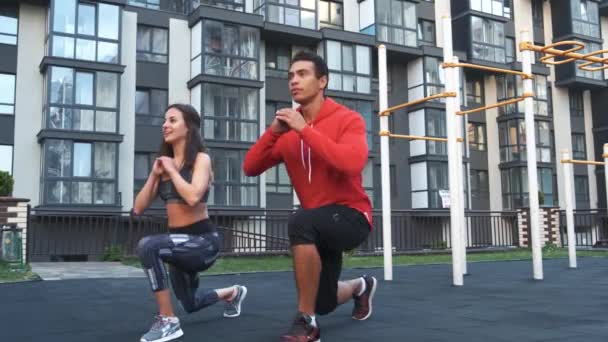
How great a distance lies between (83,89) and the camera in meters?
19.9

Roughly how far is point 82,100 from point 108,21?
3032 mm

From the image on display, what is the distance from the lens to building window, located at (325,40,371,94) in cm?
2416

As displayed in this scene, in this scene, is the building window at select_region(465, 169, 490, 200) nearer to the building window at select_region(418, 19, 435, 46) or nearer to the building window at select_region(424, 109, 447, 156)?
the building window at select_region(424, 109, 447, 156)

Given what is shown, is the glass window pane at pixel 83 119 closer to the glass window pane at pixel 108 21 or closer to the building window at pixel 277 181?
the glass window pane at pixel 108 21

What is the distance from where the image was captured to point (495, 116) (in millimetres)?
29453

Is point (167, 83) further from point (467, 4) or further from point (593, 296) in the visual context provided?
point (593, 296)

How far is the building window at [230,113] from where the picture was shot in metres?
21.7

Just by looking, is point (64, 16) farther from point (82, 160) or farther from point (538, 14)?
point (538, 14)

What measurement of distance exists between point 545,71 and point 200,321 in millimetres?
29659

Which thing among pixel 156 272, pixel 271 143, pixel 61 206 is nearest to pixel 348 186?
pixel 271 143

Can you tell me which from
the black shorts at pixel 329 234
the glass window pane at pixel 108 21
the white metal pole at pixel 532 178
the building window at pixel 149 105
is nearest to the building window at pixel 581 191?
the building window at pixel 149 105

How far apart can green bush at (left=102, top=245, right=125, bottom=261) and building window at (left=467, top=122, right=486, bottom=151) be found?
758 inches

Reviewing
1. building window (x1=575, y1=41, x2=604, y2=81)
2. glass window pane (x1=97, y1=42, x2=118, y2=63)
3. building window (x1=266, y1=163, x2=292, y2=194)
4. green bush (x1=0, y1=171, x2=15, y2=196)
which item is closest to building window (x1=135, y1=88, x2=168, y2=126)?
glass window pane (x1=97, y1=42, x2=118, y2=63)

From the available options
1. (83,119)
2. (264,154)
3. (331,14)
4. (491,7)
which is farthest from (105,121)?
(491,7)
